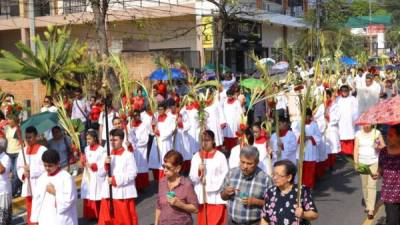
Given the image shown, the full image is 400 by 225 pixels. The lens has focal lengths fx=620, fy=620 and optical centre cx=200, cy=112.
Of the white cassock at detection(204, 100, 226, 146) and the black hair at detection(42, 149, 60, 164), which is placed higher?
the black hair at detection(42, 149, 60, 164)


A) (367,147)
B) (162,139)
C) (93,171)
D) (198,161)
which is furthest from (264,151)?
(162,139)

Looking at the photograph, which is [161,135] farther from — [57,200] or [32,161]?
[57,200]

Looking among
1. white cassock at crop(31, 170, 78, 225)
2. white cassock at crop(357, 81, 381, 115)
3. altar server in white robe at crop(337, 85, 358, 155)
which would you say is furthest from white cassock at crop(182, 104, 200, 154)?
white cassock at crop(31, 170, 78, 225)

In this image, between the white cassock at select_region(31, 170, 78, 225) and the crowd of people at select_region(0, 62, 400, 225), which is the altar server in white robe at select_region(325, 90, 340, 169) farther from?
the white cassock at select_region(31, 170, 78, 225)

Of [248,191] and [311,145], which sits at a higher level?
[248,191]

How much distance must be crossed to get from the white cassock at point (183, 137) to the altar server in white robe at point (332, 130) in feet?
8.82

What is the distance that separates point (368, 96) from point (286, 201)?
10.5m

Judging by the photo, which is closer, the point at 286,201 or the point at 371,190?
the point at 286,201

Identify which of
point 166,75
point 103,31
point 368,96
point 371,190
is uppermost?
point 103,31

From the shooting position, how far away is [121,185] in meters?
7.78

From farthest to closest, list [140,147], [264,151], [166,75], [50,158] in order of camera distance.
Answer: [166,75], [140,147], [264,151], [50,158]

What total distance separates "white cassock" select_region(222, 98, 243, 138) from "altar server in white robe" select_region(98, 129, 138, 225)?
5.73 meters

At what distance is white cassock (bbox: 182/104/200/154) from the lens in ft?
39.0

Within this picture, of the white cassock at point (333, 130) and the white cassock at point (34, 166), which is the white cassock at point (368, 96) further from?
the white cassock at point (34, 166)
